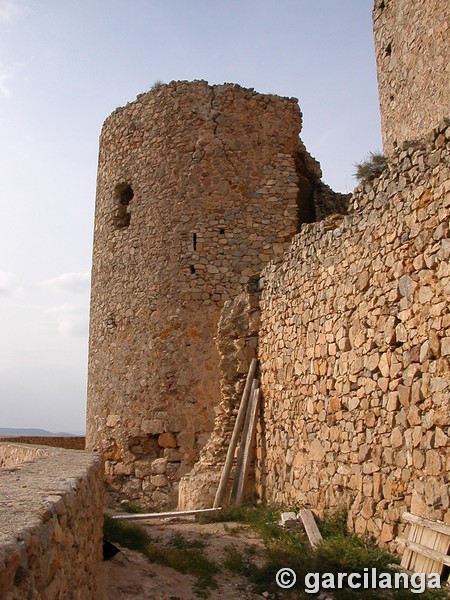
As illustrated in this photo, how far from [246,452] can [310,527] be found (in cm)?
230

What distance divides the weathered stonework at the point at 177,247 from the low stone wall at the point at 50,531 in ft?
18.0

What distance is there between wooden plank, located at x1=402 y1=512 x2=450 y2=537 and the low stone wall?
240 centimetres

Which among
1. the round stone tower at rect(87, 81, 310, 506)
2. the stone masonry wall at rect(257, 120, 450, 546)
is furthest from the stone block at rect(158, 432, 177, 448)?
the stone masonry wall at rect(257, 120, 450, 546)

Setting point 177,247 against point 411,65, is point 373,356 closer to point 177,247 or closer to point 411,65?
point 411,65

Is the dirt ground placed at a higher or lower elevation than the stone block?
lower

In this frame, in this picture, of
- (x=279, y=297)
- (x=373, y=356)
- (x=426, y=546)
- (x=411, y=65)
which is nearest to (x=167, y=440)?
(x=279, y=297)

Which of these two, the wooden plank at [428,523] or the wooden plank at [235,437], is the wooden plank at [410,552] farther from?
the wooden plank at [235,437]

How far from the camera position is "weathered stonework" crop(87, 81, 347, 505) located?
10.4m

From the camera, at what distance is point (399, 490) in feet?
16.8

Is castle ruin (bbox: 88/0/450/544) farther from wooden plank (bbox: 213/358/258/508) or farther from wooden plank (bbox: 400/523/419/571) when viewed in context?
wooden plank (bbox: 213/358/258/508)

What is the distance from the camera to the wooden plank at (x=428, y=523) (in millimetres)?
4379

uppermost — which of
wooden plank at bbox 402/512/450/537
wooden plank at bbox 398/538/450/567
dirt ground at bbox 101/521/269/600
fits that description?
wooden plank at bbox 402/512/450/537

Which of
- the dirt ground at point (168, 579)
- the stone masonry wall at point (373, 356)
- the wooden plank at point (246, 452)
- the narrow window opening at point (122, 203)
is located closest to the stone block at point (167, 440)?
the wooden plank at point (246, 452)

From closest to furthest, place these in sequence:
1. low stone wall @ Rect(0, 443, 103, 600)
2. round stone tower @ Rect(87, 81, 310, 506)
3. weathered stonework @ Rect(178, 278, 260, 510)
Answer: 1. low stone wall @ Rect(0, 443, 103, 600)
2. weathered stonework @ Rect(178, 278, 260, 510)
3. round stone tower @ Rect(87, 81, 310, 506)
